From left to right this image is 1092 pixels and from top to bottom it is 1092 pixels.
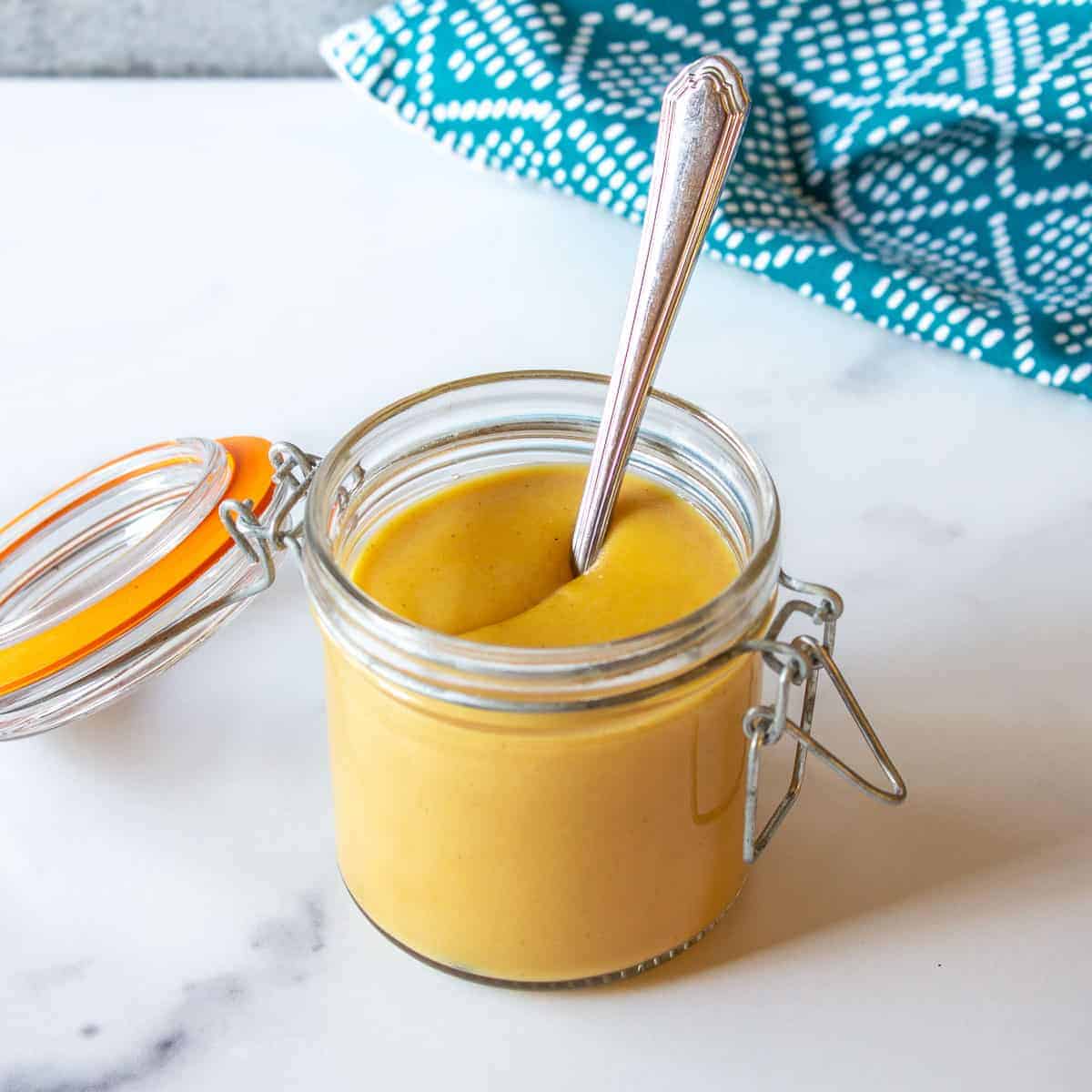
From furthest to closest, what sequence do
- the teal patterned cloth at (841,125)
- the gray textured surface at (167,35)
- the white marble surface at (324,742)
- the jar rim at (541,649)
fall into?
the gray textured surface at (167,35) → the teal patterned cloth at (841,125) → the white marble surface at (324,742) → the jar rim at (541,649)

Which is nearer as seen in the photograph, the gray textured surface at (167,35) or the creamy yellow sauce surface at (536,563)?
the creamy yellow sauce surface at (536,563)

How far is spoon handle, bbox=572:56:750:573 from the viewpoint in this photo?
54 cm

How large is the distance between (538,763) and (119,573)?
25 cm

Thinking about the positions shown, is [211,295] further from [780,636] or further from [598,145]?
[780,636]

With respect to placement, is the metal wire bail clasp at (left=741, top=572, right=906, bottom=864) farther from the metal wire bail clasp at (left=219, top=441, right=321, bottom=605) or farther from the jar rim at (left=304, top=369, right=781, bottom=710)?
the metal wire bail clasp at (left=219, top=441, right=321, bottom=605)

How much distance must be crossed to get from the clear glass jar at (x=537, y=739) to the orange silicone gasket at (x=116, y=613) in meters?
0.09

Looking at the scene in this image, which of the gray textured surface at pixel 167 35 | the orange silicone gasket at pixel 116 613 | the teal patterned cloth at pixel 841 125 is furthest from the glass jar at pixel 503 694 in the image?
the gray textured surface at pixel 167 35

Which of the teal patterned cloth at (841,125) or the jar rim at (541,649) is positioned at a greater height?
the jar rim at (541,649)

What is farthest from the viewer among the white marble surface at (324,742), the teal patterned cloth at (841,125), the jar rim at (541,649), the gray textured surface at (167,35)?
the gray textured surface at (167,35)

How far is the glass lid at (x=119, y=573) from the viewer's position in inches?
25.9

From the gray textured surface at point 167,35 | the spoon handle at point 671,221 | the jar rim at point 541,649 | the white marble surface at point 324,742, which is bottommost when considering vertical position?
the white marble surface at point 324,742

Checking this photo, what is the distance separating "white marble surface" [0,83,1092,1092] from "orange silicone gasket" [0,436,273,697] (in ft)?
0.31

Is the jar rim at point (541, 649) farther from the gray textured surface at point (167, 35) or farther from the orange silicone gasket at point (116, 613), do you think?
the gray textured surface at point (167, 35)

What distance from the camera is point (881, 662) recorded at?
77 centimetres
